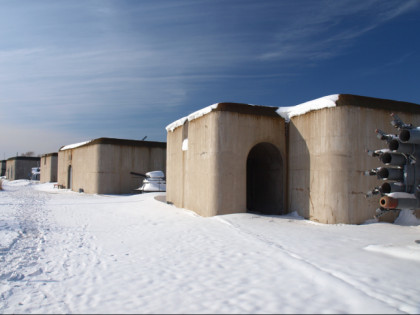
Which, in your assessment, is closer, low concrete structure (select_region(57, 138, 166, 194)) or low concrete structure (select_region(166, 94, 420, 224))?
low concrete structure (select_region(166, 94, 420, 224))

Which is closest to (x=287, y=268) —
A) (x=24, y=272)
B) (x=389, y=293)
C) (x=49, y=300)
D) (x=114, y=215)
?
(x=389, y=293)

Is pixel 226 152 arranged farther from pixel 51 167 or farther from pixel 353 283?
pixel 51 167

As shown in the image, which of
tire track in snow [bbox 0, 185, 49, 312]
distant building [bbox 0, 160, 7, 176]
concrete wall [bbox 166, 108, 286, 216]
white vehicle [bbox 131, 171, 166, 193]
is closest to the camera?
tire track in snow [bbox 0, 185, 49, 312]

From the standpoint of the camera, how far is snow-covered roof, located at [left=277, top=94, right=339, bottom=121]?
1026 centimetres

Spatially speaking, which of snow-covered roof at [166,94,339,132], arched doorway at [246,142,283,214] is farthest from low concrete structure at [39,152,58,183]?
arched doorway at [246,142,283,214]

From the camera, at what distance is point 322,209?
10297mm

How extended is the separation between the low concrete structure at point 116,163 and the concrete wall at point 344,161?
1640cm

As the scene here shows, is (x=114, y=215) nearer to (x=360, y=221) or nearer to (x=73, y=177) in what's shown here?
(x=360, y=221)

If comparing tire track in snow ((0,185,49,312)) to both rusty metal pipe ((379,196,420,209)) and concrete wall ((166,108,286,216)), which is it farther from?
rusty metal pipe ((379,196,420,209))

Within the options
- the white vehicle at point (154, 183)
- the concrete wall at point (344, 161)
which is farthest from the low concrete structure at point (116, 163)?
the concrete wall at point (344, 161)

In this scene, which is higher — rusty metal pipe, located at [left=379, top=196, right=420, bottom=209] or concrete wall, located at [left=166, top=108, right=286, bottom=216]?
concrete wall, located at [left=166, top=108, right=286, bottom=216]

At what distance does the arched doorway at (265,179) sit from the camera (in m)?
12.6

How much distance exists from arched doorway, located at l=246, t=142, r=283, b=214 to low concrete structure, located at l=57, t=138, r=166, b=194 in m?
11.4

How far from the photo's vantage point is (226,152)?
11.3 m
